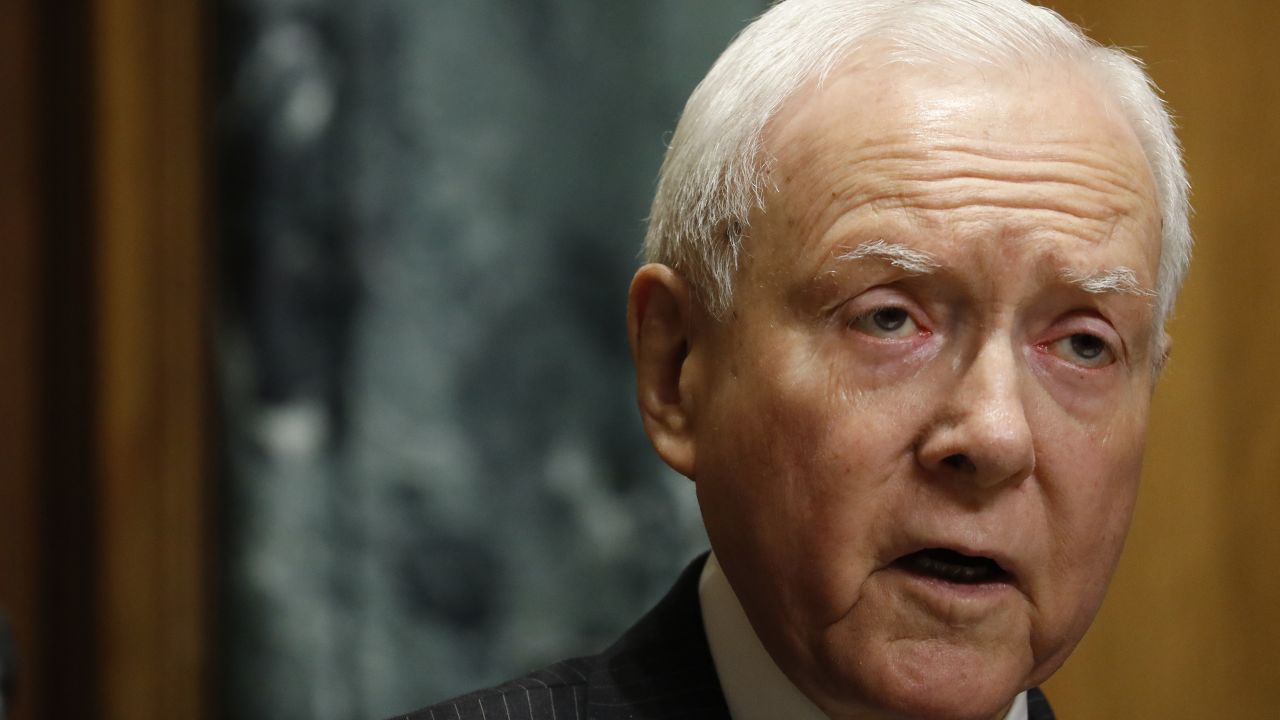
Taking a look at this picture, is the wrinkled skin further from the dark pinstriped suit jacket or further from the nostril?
the dark pinstriped suit jacket

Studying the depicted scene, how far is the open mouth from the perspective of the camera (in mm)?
1262

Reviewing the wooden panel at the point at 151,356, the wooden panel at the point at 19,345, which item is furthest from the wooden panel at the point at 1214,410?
the wooden panel at the point at 19,345

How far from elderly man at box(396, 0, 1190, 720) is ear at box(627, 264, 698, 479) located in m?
0.02

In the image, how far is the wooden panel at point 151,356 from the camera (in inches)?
90.1

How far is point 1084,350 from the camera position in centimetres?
132

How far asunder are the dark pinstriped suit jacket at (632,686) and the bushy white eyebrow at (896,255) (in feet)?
1.57

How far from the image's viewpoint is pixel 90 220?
91.4 inches

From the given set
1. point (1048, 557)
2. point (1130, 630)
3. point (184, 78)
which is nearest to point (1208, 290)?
point (1130, 630)

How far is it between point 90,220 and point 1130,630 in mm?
1953

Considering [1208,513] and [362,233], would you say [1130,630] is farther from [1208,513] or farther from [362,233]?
[362,233]

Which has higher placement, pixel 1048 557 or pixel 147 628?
pixel 1048 557

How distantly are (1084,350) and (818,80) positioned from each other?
0.39m

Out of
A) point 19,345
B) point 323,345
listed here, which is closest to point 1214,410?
point 323,345

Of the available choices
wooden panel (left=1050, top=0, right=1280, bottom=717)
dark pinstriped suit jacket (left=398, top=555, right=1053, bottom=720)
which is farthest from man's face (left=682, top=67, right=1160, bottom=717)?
wooden panel (left=1050, top=0, right=1280, bottom=717)
